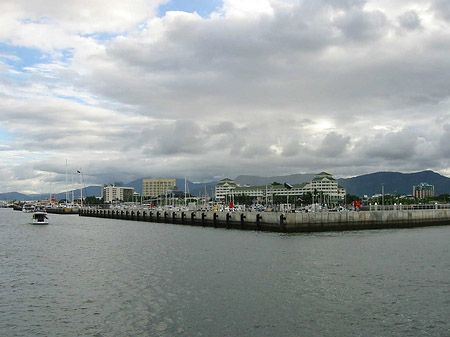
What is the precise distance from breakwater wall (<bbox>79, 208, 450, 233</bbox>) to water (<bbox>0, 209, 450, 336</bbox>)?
18522mm

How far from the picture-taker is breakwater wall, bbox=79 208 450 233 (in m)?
65.0

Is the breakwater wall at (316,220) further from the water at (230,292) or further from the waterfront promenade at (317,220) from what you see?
the water at (230,292)

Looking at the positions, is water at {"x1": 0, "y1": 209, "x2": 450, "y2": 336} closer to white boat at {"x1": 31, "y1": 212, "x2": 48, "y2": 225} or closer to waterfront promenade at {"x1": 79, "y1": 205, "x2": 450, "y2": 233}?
waterfront promenade at {"x1": 79, "y1": 205, "x2": 450, "y2": 233}

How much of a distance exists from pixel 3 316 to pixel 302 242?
35.2 metres

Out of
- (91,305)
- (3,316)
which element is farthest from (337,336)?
(3,316)

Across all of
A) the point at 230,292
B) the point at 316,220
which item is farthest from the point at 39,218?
the point at 230,292

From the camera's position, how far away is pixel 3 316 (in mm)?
22453

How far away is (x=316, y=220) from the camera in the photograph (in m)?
67.0

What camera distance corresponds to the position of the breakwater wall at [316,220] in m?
65.0

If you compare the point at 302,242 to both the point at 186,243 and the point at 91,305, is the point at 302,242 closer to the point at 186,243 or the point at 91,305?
the point at 186,243

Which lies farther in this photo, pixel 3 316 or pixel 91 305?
pixel 91 305

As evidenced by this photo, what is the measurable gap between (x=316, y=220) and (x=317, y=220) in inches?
8.6

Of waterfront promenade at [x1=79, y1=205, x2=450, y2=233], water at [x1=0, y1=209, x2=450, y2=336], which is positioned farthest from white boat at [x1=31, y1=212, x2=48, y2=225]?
water at [x1=0, y1=209, x2=450, y2=336]

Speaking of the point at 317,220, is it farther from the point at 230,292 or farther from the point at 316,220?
the point at 230,292
